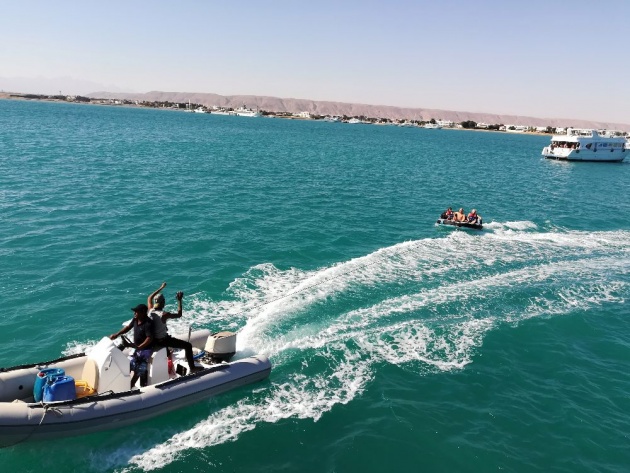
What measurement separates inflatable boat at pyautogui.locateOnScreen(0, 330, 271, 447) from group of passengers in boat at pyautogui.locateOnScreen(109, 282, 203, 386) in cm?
Result: 28

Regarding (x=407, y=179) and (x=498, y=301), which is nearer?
(x=498, y=301)

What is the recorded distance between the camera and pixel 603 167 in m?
89.8

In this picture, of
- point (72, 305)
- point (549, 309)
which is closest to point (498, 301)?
point (549, 309)

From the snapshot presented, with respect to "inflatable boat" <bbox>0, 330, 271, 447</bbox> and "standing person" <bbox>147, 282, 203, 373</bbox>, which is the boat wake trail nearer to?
"inflatable boat" <bbox>0, 330, 271, 447</bbox>

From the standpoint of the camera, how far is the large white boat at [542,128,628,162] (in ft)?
307

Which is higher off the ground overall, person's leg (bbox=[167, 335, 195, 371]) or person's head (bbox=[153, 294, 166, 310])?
person's head (bbox=[153, 294, 166, 310])

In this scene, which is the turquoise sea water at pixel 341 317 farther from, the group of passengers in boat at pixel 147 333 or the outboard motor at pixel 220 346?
the group of passengers in boat at pixel 147 333

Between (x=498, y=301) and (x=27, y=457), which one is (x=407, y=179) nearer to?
(x=498, y=301)

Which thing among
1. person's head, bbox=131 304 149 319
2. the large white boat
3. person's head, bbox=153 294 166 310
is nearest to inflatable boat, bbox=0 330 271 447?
person's head, bbox=131 304 149 319

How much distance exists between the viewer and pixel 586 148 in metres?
94.5

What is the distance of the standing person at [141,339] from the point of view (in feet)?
41.1

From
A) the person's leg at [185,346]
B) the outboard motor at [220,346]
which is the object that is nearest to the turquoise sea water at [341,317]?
the outboard motor at [220,346]

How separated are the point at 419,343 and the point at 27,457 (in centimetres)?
1261

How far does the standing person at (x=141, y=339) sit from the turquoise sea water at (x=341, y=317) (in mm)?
1497
